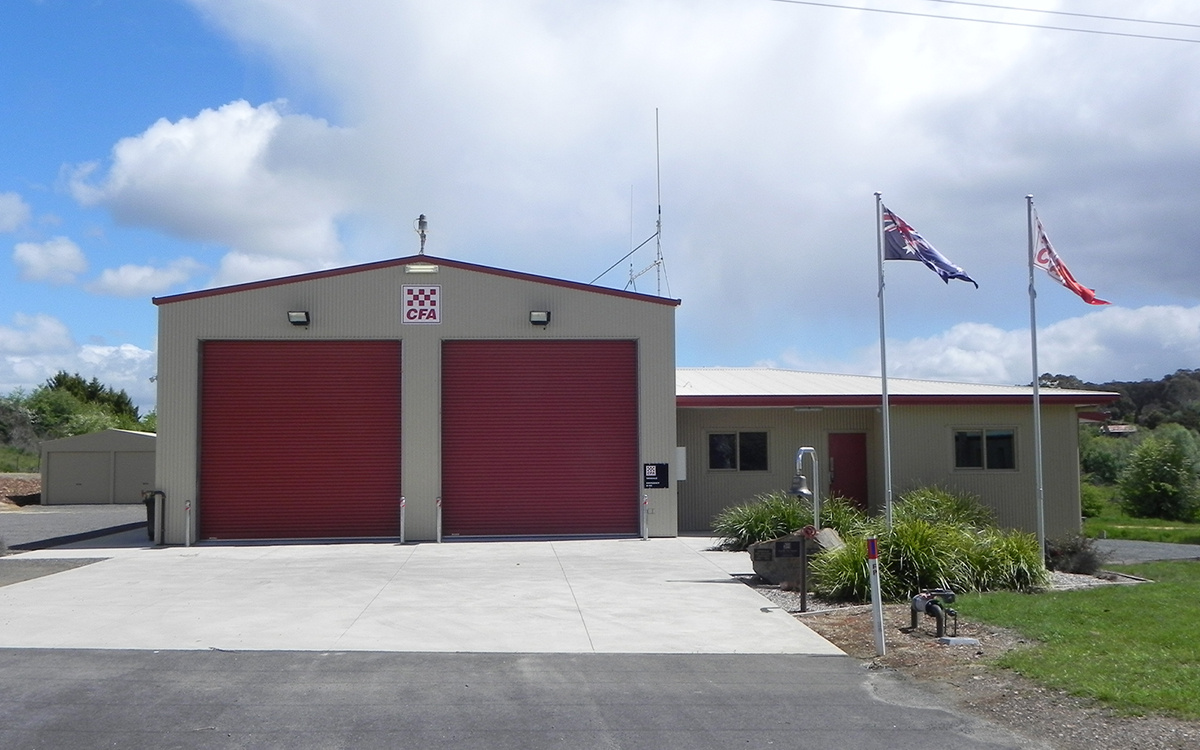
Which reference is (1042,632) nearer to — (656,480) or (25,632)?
(25,632)

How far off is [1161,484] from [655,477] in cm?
2515

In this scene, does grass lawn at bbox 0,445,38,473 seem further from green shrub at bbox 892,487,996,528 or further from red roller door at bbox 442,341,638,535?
green shrub at bbox 892,487,996,528

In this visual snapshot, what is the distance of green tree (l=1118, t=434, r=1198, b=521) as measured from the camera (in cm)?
3775

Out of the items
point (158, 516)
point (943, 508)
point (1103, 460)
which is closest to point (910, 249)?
point (943, 508)

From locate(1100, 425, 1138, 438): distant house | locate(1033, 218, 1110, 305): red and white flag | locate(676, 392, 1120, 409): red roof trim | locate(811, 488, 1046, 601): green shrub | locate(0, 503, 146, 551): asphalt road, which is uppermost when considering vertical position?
locate(1033, 218, 1110, 305): red and white flag

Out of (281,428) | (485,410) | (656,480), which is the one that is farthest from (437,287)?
(656,480)

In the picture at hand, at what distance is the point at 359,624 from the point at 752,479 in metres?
13.7

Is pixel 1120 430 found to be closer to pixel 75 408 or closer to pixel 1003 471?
pixel 1003 471

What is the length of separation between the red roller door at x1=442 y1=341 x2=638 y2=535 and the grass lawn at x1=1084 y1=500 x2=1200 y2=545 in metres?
10.3

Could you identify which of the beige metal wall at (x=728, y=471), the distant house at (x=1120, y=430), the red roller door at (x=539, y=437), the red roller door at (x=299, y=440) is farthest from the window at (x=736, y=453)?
the distant house at (x=1120, y=430)

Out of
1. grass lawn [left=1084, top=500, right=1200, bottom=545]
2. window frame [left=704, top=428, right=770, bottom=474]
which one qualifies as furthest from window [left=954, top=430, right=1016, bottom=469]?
window frame [left=704, top=428, right=770, bottom=474]

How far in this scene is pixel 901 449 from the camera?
23.5 metres

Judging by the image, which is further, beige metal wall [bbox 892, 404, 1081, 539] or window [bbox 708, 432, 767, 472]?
window [bbox 708, 432, 767, 472]

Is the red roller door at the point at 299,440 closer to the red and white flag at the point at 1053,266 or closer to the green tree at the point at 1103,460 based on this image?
the red and white flag at the point at 1053,266
